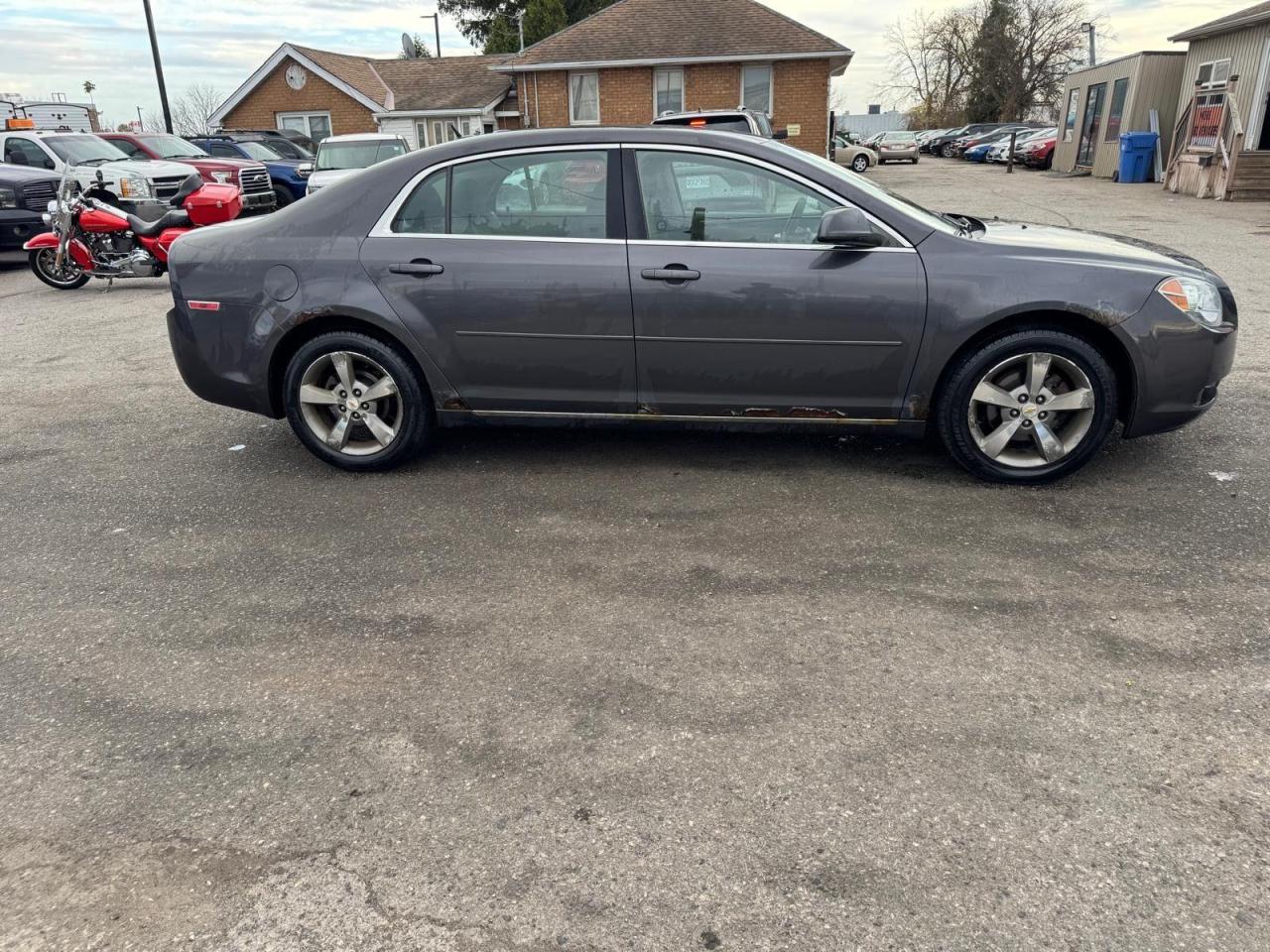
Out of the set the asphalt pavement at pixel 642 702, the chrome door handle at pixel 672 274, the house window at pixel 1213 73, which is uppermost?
the house window at pixel 1213 73

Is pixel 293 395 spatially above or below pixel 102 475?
above

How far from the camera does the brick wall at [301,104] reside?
3691 centimetres

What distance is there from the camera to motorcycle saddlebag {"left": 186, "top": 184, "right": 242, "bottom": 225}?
37.2ft

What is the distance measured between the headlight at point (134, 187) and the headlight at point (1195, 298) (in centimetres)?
1334

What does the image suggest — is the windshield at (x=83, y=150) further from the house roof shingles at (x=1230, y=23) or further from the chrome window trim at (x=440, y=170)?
the house roof shingles at (x=1230, y=23)

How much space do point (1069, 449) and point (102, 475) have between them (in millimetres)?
4947

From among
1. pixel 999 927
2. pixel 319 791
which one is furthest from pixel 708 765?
pixel 319 791

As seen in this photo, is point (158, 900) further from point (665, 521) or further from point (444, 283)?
point (444, 283)

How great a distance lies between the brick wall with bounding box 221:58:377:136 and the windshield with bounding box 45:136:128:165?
73.2ft

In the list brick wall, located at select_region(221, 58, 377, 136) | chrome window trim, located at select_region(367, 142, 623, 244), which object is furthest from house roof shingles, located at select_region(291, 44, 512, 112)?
chrome window trim, located at select_region(367, 142, 623, 244)

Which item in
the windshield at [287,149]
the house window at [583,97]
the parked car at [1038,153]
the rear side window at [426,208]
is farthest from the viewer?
the parked car at [1038,153]

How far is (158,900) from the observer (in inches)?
88.7

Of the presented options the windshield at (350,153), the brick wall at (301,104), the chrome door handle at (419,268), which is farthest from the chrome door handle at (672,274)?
the brick wall at (301,104)

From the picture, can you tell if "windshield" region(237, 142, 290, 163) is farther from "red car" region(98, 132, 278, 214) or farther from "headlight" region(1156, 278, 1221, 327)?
"headlight" region(1156, 278, 1221, 327)
